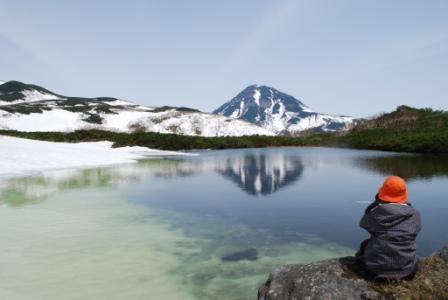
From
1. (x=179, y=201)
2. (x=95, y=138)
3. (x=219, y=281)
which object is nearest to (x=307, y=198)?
(x=179, y=201)

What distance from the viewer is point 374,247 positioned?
8.48 metres

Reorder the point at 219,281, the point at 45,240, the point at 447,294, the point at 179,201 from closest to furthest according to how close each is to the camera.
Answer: the point at 447,294, the point at 219,281, the point at 45,240, the point at 179,201

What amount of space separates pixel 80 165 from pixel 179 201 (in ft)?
118

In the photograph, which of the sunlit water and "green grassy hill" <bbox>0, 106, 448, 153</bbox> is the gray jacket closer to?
the sunlit water

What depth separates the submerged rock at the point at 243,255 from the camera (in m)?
15.7

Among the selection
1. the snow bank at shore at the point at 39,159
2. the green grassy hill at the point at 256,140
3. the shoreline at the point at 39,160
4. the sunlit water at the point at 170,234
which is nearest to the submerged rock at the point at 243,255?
the sunlit water at the point at 170,234

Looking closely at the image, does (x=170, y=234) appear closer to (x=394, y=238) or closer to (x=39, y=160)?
(x=394, y=238)

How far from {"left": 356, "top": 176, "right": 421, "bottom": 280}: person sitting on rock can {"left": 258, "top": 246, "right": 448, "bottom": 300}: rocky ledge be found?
1.06 feet

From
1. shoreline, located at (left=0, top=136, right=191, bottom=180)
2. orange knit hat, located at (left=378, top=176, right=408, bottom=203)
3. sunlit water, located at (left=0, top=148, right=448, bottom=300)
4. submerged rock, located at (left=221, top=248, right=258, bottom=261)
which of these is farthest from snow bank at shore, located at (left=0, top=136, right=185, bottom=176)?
orange knit hat, located at (left=378, top=176, right=408, bottom=203)

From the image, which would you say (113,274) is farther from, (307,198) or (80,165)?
(80,165)

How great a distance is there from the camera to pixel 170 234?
19.9 metres

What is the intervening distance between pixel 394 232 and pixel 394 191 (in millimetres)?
922

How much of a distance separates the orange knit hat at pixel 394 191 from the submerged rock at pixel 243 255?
8531mm

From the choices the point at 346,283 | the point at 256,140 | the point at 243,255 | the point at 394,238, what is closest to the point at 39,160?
Answer: the point at 243,255
